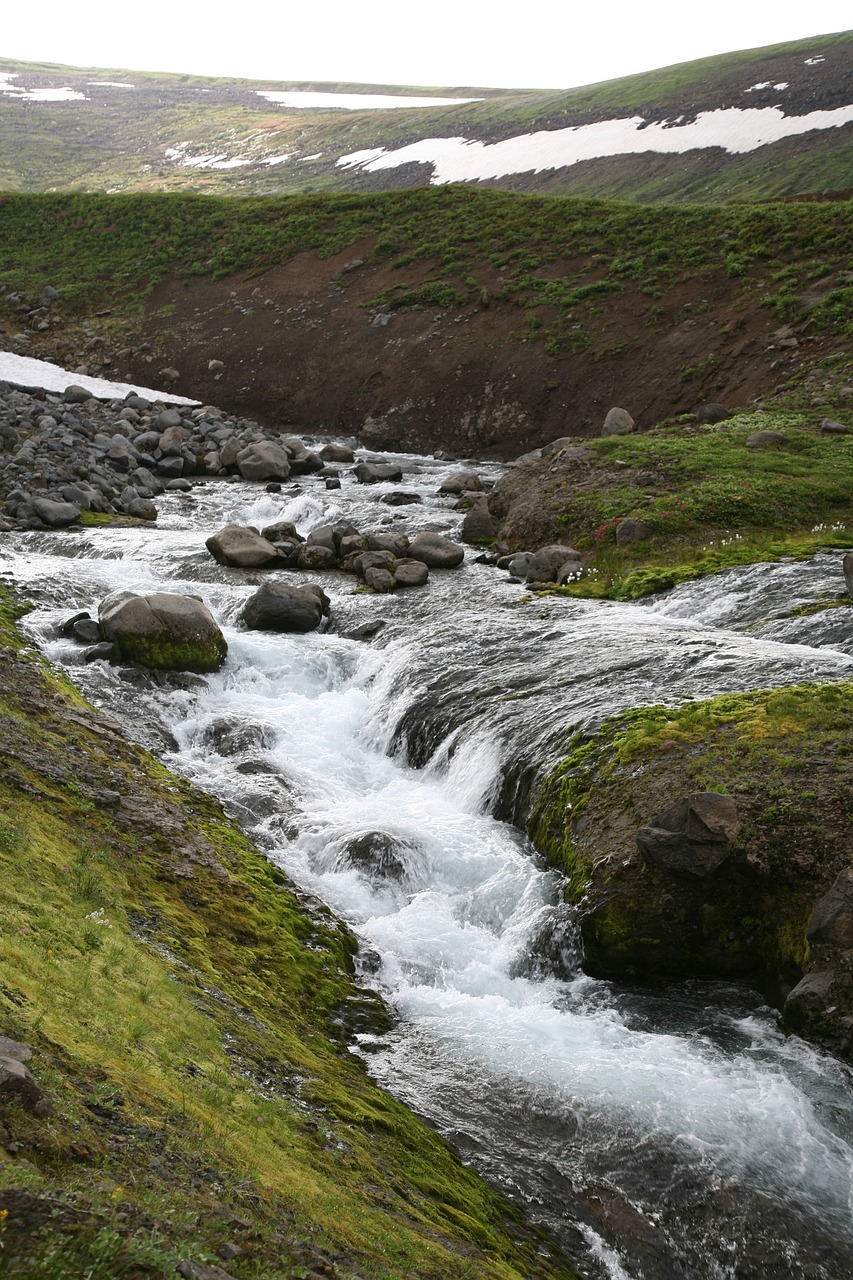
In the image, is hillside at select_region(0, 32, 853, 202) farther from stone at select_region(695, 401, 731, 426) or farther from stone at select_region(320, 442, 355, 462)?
stone at select_region(320, 442, 355, 462)

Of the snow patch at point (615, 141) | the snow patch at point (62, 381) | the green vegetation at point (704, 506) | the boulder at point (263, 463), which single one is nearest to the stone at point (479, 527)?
the green vegetation at point (704, 506)

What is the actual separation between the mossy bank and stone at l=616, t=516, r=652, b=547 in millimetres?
9665

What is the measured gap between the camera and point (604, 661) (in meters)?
16.1

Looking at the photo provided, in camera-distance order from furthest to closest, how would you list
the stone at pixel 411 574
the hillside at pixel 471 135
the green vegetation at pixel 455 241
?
the hillside at pixel 471 135
the green vegetation at pixel 455 241
the stone at pixel 411 574

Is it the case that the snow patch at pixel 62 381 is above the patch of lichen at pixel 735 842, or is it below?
above

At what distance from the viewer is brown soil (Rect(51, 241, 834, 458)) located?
113 feet

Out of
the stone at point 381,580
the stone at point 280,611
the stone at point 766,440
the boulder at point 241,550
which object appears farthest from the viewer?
the stone at point 766,440

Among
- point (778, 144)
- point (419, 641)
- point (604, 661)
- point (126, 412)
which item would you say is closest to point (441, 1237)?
point (604, 661)

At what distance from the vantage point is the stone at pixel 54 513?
25375 millimetres

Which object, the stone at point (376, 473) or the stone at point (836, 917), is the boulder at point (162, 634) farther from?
the stone at point (376, 473)

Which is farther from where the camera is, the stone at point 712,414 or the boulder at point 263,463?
the boulder at point 263,463

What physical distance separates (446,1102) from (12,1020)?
175 inches

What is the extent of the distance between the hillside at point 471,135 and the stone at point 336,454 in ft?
146

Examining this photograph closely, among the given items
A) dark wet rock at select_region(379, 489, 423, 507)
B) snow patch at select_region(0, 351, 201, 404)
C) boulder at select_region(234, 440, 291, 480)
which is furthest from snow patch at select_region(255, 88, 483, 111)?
dark wet rock at select_region(379, 489, 423, 507)
